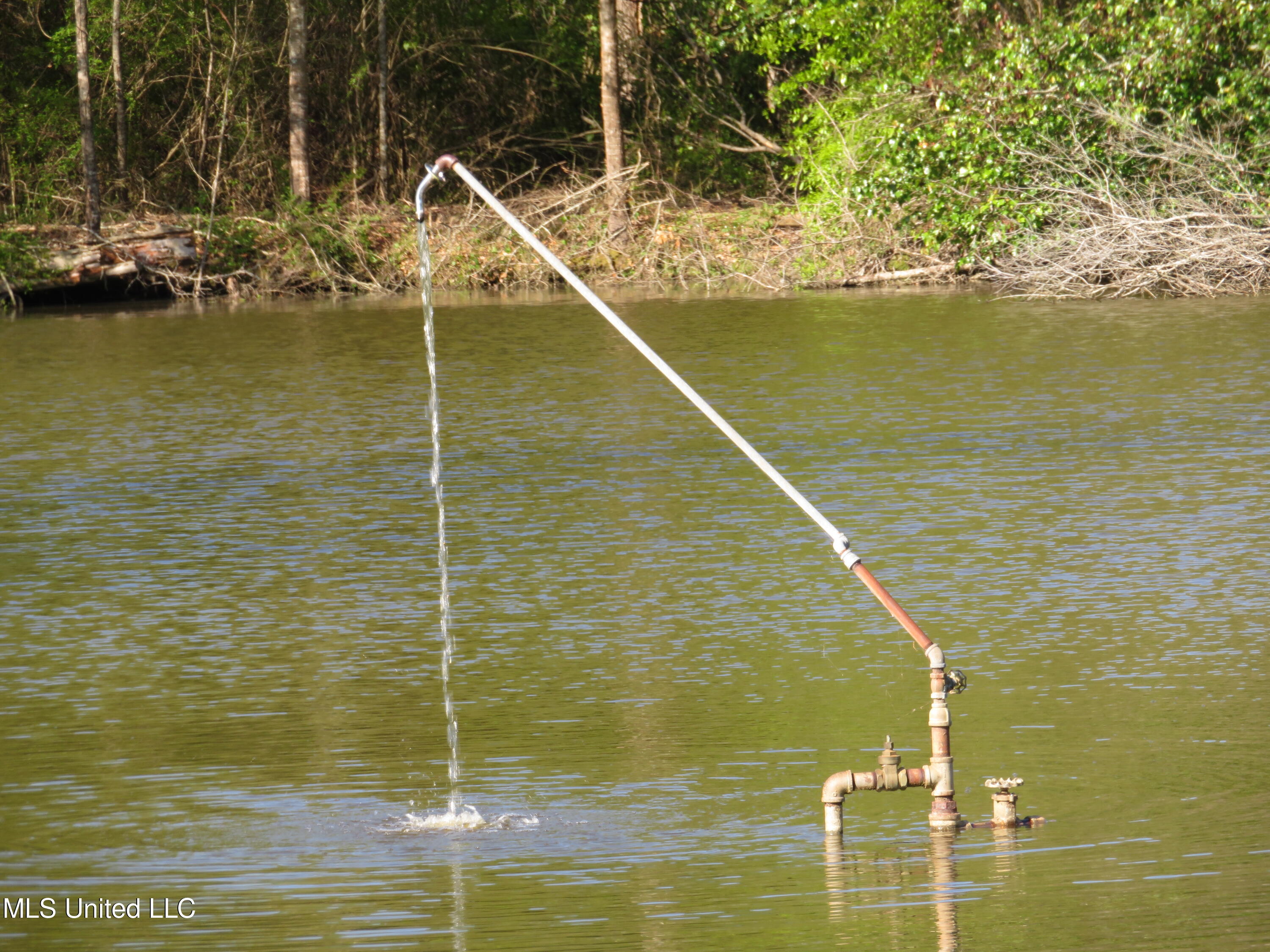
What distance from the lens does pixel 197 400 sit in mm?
19453

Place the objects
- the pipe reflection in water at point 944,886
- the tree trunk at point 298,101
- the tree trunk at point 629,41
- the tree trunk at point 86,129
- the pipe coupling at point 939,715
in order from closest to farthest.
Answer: the pipe reflection in water at point 944,886 → the pipe coupling at point 939,715 → the tree trunk at point 86,129 → the tree trunk at point 298,101 → the tree trunk at point 629,41

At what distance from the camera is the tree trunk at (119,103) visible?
38656 mm

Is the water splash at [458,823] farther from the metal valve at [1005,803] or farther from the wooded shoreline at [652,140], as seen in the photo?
the wooded shoreline at [652,140]

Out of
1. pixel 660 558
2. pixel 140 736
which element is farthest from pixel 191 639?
pixel 660 558

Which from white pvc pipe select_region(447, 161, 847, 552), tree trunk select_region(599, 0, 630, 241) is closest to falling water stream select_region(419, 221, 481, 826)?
white pvc pipe select_region(447, 161, 847, 552)

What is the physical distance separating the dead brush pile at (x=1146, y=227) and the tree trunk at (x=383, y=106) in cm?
1503

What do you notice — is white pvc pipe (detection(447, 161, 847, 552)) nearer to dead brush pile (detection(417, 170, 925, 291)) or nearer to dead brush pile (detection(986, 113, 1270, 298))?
dead brush pile (detection(986, 113, 1270, 298))

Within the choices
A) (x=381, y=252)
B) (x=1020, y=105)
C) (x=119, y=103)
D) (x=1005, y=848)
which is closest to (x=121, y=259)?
(x=381, y=252)

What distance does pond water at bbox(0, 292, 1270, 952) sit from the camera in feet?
19.9

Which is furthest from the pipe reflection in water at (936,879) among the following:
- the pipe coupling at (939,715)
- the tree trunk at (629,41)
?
the tree trunk at (629,41)

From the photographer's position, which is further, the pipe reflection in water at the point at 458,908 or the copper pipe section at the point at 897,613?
the copper pipe section at the point at 897,613

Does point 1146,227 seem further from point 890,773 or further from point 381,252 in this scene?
point 890,773

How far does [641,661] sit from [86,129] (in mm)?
29228

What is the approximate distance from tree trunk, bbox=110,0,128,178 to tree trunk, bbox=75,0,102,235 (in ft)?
8.08
